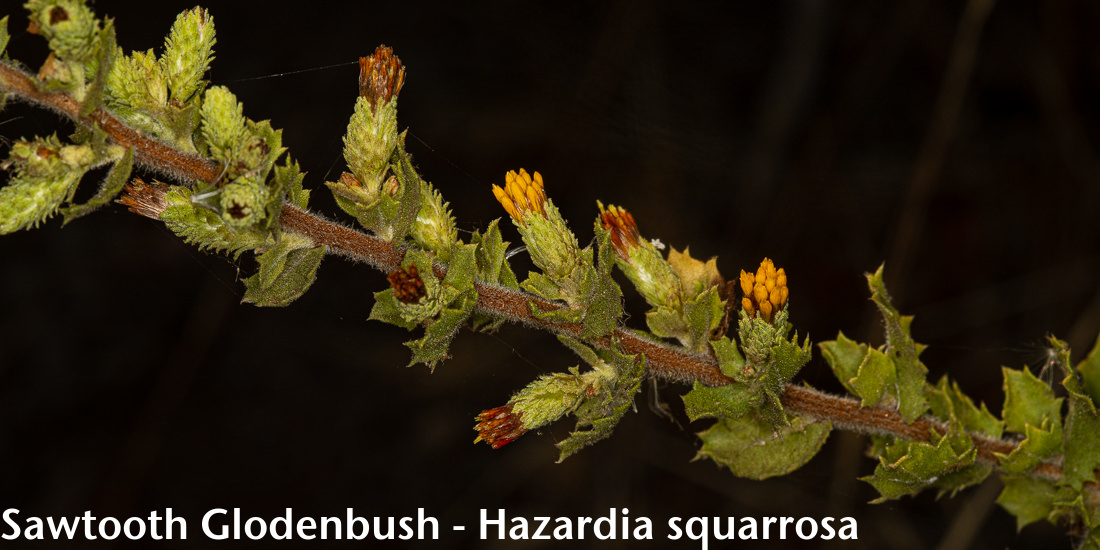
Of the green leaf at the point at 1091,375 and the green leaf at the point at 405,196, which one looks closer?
the green leaf at the point at 405,196

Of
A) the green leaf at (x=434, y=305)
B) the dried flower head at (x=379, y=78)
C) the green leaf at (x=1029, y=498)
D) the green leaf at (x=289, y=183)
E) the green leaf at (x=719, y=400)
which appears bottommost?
the green leaf at (x=1029, y=498)

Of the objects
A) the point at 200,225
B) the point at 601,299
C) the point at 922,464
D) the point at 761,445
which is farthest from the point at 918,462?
the point at 200,225

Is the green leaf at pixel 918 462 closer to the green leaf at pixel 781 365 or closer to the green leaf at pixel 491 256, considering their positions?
the green leaf at pixel 781 365

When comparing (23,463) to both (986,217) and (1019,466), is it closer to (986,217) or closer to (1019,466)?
(1019,466)

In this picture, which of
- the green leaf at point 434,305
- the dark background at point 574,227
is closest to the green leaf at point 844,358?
the green leaf at point 434,305

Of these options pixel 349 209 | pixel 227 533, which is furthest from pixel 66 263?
pixel 349 209

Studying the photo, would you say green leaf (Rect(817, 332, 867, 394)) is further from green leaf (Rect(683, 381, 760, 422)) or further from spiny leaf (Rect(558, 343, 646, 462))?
spiny leaf (Rect(558, 343, 646, 462))

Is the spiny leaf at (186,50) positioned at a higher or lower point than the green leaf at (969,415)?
higher
